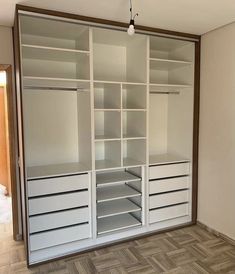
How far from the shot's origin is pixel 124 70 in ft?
10.5

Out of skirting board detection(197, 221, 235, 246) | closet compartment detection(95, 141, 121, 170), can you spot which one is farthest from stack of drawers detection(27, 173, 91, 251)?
skirting board detection(197, 221, 235, 246)

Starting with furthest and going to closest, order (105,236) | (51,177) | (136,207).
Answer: (136,207) < (105,236) < (51,177)

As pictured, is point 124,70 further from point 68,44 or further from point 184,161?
point 184,161

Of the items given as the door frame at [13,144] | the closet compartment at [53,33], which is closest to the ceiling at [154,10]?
the closet compartment at [53,33]

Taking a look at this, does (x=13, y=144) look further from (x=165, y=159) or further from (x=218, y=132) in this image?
(x=218, y=132)

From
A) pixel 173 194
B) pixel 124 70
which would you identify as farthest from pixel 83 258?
pixel 124 70

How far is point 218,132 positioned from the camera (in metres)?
2.82

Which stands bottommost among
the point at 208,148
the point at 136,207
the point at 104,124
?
the point at 136,207

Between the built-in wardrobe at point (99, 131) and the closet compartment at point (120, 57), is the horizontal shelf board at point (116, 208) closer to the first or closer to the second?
the built-in wardrobe at point (99, 131)

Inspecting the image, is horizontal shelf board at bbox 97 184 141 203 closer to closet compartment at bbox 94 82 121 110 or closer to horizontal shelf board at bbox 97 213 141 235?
horizontal shelf board at bbox 97 213 141 235

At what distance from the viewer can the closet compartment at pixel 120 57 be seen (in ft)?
9.16

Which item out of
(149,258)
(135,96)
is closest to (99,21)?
(135,96)

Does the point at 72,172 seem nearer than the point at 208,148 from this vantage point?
Yes

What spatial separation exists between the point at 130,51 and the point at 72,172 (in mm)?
1672
